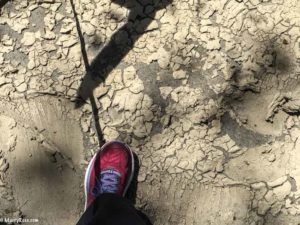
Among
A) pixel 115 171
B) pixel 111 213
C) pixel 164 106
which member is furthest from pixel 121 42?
pixel 111 213

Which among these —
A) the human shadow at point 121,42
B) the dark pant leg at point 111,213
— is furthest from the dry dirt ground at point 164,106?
the dark pant leg at point 111,213

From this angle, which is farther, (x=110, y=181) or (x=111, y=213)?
(x=110, y=181)

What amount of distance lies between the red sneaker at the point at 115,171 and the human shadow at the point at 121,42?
0.77 feet

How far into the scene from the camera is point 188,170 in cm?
193

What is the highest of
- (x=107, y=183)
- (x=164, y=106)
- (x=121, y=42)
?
(x=121, y=42)

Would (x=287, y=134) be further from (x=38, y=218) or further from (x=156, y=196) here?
(x=38, y=218)

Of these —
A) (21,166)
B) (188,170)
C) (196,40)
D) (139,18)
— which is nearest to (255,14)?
(196,40)

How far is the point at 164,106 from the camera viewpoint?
198cm

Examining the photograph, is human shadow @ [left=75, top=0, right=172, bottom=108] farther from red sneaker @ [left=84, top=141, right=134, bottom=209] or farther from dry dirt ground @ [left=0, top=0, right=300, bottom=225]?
red sneaker @ [left=84, top=141, right=134, bottom=209]

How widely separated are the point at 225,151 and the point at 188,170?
0.16 m

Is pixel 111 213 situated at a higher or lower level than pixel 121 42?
lower

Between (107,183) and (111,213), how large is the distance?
215 millimetres

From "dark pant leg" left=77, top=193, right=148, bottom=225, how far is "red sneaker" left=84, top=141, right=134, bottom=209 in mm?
60

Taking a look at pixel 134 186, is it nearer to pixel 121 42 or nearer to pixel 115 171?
pixel 115 171
